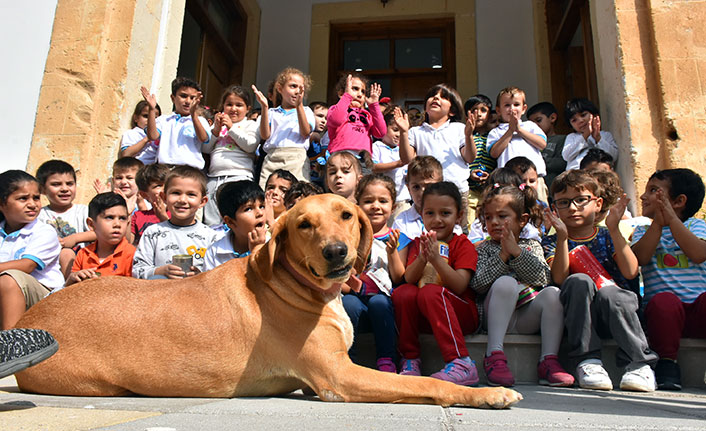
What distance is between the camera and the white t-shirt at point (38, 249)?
3.93m

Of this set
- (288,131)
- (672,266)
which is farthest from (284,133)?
(672,266)

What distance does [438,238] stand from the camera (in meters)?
3.75

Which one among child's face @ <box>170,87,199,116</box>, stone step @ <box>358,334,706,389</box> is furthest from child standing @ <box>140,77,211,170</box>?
stone step @ <box>358,334,706,389</box>

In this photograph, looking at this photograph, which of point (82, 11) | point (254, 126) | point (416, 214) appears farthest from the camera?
point (82, 11)

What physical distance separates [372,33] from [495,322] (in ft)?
26.1

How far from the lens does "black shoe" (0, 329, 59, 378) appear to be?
1826 millimetres

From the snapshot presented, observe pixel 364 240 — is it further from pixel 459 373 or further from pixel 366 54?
pixel 366 54

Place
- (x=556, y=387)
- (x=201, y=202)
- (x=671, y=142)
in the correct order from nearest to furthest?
(x=556, y=387)
(x=201, y=202)
(x=671, y=142)

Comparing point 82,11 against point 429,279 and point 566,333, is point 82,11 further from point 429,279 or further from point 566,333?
point 566,333

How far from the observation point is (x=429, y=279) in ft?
11.7

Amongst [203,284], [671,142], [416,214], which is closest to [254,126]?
[416,214]

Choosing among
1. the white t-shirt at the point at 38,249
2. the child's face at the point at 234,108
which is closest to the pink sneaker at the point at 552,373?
the white t-shirt at the point at 38,249

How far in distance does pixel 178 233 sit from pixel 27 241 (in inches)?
46.2

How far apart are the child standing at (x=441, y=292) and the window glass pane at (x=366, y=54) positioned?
21.9 feet
